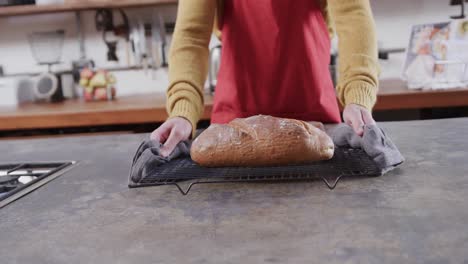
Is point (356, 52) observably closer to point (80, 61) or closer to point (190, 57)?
point (190, 57)

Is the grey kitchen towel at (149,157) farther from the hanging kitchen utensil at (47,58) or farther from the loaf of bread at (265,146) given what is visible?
the hanging kitchen utensil at (47,58)

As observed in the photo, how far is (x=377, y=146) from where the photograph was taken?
0.88m

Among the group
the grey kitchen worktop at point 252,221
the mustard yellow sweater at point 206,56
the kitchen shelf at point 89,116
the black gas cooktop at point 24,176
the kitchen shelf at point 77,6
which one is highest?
the kitchen shelf at point 77,6

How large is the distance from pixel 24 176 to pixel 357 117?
2.39 feet

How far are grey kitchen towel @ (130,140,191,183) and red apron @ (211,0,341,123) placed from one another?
500mm

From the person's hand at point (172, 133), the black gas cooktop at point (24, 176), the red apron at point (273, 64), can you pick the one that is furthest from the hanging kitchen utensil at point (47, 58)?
the person's hand at point (172, 133)

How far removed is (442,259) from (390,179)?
0.32 meters

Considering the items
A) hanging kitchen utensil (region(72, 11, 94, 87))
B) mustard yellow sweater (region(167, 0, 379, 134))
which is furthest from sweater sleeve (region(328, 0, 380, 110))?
hanging kitchen utensil (region(72, 11, 94, 87))

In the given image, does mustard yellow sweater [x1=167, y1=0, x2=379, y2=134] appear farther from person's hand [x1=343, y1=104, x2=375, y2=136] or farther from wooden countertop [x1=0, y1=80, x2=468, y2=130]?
wooden countertop [x1=0, y1=80, x2=468, y2=130]

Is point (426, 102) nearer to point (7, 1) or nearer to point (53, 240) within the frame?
point (53, 240)

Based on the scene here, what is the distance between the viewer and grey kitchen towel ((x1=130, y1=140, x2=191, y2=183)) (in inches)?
34.6

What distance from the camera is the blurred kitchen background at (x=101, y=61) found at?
234 centimetres

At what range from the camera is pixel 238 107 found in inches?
60.2

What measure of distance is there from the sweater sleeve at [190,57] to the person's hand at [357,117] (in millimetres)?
384
